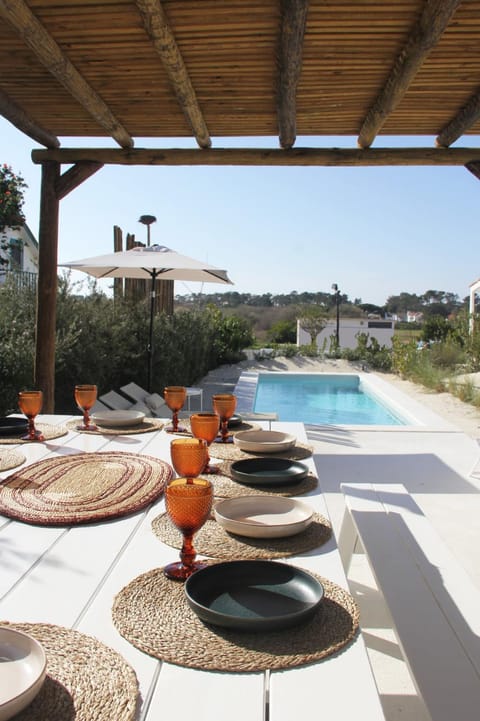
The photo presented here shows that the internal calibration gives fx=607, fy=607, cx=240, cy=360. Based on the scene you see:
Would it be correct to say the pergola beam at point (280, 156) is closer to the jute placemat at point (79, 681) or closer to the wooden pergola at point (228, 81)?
the wooden pergola at point (228, 81)

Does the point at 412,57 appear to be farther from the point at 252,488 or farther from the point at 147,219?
the point at 147,219

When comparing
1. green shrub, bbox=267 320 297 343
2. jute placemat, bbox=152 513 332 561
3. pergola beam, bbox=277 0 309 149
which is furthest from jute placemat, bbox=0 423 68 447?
green shrub, bbox=267 320 297 343

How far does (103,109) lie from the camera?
12.8ft

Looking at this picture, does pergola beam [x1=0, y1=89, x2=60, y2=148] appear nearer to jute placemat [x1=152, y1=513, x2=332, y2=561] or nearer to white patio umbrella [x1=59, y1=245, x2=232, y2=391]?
white patio umbrella [x1=59, y1=245, x2=232, y2=391]

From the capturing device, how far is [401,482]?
4301 mm

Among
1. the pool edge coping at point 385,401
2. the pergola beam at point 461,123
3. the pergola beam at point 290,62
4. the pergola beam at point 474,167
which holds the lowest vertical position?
the pool edge coping at point 385,401

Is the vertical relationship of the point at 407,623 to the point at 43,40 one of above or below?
below

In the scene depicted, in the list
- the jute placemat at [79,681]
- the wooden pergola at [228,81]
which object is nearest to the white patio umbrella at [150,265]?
the wooden pergola at [228,81]

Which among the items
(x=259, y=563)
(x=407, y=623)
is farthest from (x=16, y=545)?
(x=407, y=623)

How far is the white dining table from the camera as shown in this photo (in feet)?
2.61

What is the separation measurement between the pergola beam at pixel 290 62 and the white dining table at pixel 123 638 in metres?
2.10

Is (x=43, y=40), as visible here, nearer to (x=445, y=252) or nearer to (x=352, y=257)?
(x=445, y=252)

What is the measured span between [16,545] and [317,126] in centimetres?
372

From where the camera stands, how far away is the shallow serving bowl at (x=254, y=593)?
0.99 meters
